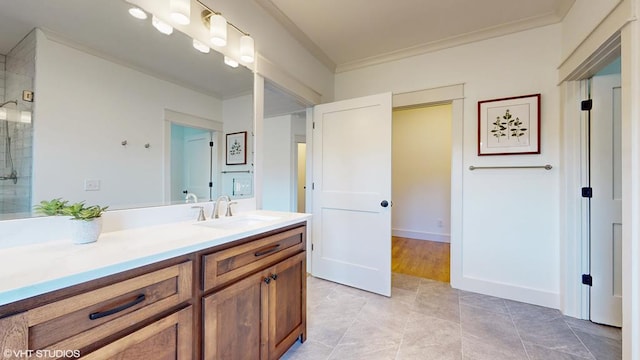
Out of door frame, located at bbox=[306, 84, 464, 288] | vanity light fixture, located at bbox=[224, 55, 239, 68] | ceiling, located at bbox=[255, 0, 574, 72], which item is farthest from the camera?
door frame, located at bbox=[306, 84, 464, 288]

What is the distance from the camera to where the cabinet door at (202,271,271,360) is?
1048 mm

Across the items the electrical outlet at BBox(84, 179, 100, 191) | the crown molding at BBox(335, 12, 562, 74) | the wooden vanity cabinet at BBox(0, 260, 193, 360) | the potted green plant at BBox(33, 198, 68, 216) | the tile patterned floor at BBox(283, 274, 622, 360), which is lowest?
the tile patterned floor at BBox(283, 274, 622, 360)

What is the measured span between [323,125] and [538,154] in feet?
6.59

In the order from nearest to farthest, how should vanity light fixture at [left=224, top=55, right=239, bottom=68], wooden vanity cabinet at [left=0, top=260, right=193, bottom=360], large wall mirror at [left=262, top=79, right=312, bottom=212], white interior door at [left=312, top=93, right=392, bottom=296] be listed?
wooden vanity cabinet at [left=0, top=260, right=193, bottom=360] → vanity light fixture at [left=224, top=55, right=239, bottom=68] → white interior door at [left=312, top=93, right=392, bottom=296] → large wall mirror at [left=262, top=79, right=312, bottom=212]

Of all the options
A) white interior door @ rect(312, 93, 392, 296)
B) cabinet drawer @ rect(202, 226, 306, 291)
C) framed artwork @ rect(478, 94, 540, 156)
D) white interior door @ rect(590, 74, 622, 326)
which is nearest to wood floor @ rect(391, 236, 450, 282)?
white interior door @ rect(312, 93, 392, 296)

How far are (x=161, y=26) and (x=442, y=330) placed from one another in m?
2.69

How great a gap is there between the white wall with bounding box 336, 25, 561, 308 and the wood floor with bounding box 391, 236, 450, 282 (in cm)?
47

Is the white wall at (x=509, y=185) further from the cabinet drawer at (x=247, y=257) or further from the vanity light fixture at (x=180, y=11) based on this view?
the vanity light fixture at (x=180, y=11)

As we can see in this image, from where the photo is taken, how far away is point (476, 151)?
2.49m

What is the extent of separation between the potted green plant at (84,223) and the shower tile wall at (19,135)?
15 cm

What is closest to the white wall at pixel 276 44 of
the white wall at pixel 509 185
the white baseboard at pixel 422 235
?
the white wall at pixel 509 185

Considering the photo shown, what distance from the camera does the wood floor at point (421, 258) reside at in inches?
119

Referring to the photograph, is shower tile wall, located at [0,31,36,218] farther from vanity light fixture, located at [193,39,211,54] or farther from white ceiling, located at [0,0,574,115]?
vanity light fixture, located at [193,39,211,54]

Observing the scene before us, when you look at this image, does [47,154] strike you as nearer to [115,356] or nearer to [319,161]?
[115,356]
